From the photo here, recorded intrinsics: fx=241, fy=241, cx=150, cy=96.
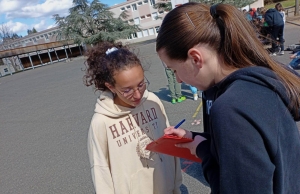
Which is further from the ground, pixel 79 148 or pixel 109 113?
pixel 109 113

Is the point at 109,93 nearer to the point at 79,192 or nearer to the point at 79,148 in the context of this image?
the point at 79,192

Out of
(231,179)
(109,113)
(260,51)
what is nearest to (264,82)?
(260,51)

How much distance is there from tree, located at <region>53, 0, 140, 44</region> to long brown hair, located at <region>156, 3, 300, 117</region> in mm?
27247

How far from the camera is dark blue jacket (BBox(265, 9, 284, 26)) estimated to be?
7.42 metres

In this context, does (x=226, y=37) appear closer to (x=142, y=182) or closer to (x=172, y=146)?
(x=172, y=146)

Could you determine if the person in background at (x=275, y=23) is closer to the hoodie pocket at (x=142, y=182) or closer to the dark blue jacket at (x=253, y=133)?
the hoodie pocket at (x=142, y=182)

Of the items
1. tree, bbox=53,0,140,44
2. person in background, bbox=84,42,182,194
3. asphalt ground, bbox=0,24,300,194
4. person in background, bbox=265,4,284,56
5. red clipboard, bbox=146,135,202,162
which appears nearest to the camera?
red clipboard, bbox=146,135,202,162

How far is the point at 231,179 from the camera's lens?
0.66m

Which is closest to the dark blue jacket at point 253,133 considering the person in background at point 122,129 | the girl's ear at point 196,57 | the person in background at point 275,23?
the girl's ear at point 196,57

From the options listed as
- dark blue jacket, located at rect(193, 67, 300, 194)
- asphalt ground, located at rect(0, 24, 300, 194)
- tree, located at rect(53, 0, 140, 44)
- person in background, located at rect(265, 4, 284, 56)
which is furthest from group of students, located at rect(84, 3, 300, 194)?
tree, located at rect(53, 0, 140, 44)

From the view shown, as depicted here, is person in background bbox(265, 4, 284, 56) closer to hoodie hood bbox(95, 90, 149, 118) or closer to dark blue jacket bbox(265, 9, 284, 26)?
dark blue jacket bbox(265, 9, 284, 26)

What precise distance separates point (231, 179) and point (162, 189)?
3.13 ft

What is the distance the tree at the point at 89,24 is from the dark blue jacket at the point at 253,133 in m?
27.4

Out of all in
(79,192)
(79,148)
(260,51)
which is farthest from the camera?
(79,148)
